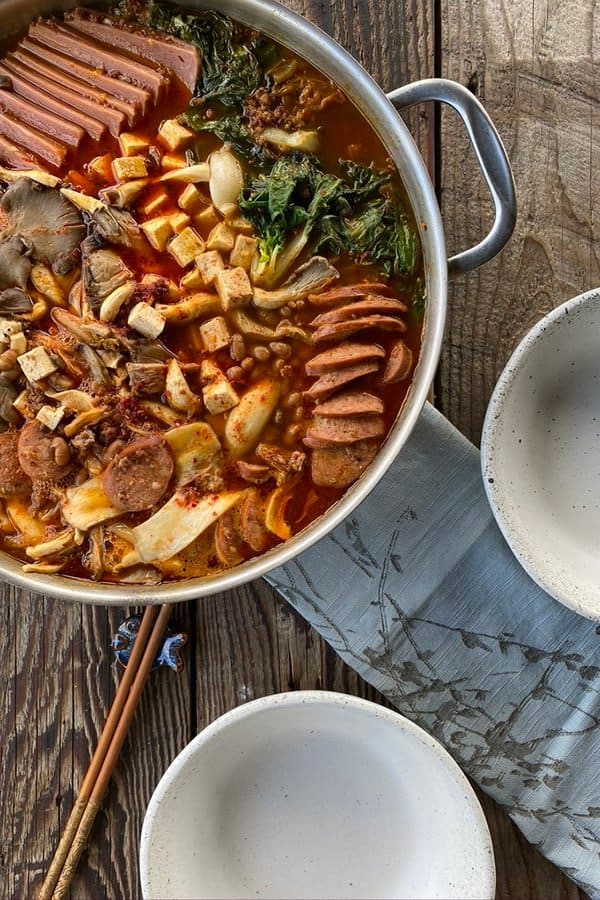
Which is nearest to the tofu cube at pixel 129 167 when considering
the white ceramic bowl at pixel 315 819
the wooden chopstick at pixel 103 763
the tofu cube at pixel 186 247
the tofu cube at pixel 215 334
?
the tofu cube at pixel 186 247

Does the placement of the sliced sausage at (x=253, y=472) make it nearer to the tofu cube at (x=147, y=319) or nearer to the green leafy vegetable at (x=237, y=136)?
the tofu cube at (x=147, y=319)

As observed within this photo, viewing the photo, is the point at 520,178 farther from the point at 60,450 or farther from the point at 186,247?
the point at 60,450

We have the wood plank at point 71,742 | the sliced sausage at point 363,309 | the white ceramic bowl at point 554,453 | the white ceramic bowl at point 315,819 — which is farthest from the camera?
the wood plank at point 71,742

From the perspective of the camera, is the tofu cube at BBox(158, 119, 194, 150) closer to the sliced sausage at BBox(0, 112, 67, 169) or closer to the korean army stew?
the korean army stew

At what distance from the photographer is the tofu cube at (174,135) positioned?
8.27 ft

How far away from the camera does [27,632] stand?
300 centimetres

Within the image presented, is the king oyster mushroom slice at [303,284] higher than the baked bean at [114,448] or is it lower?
higher

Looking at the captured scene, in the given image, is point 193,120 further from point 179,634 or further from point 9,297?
point 179,634

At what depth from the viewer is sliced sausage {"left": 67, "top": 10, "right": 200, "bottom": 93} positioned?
2.55 meters

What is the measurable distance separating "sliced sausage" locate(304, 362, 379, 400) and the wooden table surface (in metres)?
0.53

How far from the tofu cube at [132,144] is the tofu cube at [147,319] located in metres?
0.47

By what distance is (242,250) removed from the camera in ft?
8.22

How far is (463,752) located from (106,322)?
1853 millimetres

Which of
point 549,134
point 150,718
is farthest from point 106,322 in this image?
point 549,134
